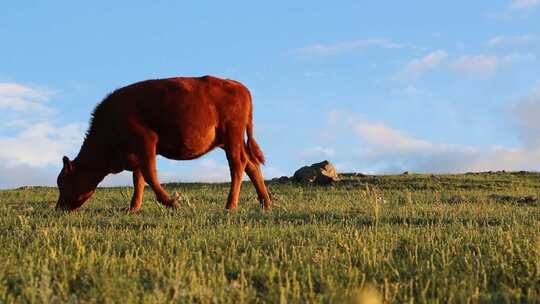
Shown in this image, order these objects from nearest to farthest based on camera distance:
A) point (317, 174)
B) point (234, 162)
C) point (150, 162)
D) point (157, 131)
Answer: point (150, 162)
point (157, 131)
point (234, 162)
point (317, 174)

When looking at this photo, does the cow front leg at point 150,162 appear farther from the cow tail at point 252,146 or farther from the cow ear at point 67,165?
the cow tail at point 252,146

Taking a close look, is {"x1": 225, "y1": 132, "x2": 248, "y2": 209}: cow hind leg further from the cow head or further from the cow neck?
the cow head

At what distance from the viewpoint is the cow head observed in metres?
11.9

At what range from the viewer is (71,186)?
1191 centimetres

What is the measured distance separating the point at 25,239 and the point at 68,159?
4.36m

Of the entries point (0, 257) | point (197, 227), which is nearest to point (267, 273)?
point (0, 257)

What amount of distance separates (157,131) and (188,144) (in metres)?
0.55

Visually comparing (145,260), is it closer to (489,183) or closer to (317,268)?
(317,268)

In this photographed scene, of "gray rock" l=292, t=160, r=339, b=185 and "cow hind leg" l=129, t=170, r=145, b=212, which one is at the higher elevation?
"gray rock" l=292, t=160, r=339, b=185

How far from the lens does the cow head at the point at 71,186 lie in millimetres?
11914

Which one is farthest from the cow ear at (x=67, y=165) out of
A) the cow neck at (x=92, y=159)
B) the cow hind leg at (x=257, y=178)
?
the cow hind leg at (x=257, y=178)

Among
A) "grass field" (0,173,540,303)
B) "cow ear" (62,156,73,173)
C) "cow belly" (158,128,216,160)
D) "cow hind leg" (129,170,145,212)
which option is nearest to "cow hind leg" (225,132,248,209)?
"cow belly" (158,128,216,160)

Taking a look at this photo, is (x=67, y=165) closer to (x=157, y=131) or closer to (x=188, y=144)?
(x=157, y=131)

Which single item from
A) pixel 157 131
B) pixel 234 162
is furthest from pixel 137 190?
pixel 234 162
